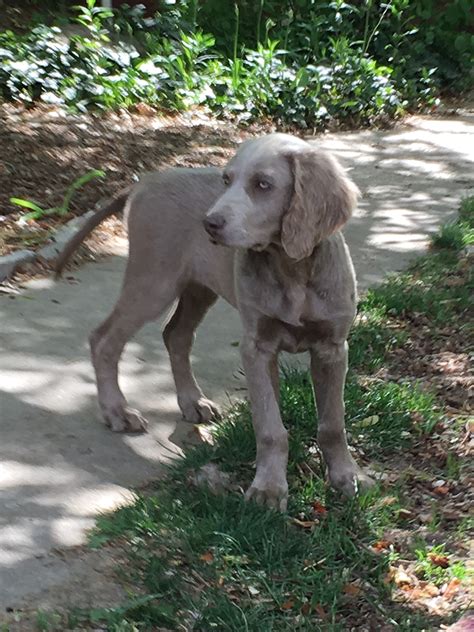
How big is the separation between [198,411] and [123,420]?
1.18 ft

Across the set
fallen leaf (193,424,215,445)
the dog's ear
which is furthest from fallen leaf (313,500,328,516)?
the dog's ear

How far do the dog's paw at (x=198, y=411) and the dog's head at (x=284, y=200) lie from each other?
1.20 m

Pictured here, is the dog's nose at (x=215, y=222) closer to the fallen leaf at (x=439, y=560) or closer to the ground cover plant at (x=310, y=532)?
the ground cover plant at (x=310, y=532)

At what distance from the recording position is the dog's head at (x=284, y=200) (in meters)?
3.58

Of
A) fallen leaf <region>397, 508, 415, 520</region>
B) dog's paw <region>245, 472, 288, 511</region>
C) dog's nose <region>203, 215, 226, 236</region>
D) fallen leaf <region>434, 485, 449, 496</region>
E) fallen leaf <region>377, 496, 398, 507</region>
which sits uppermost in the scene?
dog's nose <region>203, 215, 226, 236</region>

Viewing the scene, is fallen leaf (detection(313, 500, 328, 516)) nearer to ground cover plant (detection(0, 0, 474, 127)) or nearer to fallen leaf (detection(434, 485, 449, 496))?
fallen leaf (detection(434, 485, 449, 496))

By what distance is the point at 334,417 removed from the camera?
13.0 feet

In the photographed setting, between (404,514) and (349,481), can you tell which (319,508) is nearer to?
(349,481)

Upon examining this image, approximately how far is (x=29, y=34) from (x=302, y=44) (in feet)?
9.98

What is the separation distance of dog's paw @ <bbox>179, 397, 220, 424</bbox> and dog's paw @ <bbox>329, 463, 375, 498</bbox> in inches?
33.8

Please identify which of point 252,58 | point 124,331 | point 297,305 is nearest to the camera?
point 297,305

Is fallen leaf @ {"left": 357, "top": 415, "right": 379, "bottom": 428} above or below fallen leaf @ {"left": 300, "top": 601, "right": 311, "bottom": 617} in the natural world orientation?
above

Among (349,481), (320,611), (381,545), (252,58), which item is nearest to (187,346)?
(349,481)

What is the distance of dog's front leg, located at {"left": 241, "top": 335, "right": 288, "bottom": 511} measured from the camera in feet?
12.2
